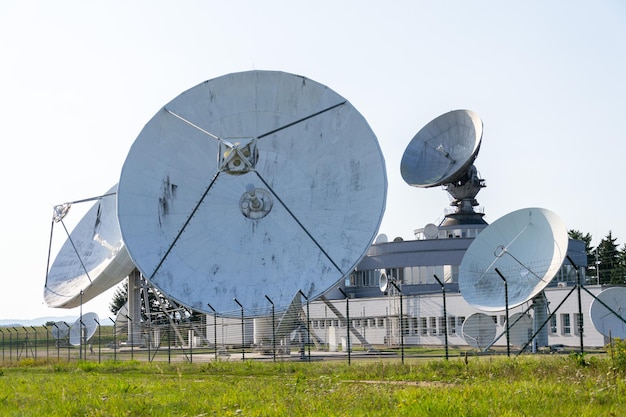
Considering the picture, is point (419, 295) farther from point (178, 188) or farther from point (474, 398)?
point (474, 398)

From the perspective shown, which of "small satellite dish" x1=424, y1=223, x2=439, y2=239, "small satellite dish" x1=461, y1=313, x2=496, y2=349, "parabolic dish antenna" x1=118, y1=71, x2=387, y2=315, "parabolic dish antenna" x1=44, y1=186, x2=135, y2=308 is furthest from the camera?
"small satellite dish" x1=424, y1=223, x2=439, y2=239

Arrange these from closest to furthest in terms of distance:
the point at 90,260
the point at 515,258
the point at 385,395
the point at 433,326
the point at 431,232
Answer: the point at 385,395
the point at 515,258
the point at 433,326
the point at 90,260
the point at 431,232

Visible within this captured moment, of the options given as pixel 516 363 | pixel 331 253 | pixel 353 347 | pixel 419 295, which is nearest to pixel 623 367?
pixel 516 363

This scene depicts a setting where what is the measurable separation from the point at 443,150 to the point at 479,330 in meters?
23.0

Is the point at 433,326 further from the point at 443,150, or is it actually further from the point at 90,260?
the point at 90,260

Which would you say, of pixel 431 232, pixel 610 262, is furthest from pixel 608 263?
pixel 431 232

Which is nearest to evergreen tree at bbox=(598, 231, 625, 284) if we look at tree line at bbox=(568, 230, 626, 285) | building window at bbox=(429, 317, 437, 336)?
tree line at bbox=(568, 230, 626, 285)

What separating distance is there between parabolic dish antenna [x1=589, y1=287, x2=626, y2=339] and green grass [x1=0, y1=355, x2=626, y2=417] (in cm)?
1719

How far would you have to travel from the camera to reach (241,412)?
12398mm

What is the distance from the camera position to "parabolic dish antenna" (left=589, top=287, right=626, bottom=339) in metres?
37.1

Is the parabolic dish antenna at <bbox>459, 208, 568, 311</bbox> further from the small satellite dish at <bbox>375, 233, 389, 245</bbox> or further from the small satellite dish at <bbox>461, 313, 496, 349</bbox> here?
the small satellite dish at <bbox>375, 233, 389, 245</bbox>

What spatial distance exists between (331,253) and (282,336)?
5.25m

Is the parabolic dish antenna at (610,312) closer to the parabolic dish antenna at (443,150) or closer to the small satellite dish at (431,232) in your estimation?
the parabolic dish antenna at (443,150)

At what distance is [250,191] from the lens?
126 ft
